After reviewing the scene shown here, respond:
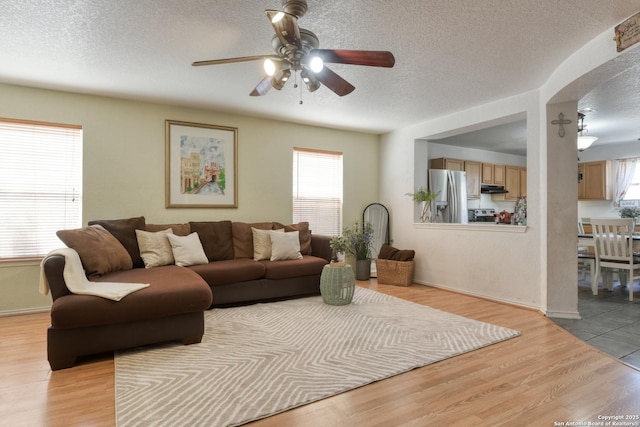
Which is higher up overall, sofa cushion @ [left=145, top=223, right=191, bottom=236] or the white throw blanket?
sofa cushion @ [left=145, top=223, right=191, bottom=236]

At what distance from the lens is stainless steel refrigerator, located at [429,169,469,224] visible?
5695 millimetres

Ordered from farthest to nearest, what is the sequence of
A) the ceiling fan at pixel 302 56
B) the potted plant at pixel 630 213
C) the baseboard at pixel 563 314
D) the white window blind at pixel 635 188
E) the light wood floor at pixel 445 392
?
the white window blind at pixel 635 188 → the potted plant at pixel 630 213 → the baseboard at pixel 563 314 → the ceiling fan at pixel 302 56 → the light wood floor at pixel 445 392

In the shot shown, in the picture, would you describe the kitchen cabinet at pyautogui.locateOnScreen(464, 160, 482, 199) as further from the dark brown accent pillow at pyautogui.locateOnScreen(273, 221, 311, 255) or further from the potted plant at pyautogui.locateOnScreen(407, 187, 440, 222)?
the dark brown accent pillow at pyautogui.locateOnScreen(273, 221, 311, 255)

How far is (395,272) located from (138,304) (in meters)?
3.58

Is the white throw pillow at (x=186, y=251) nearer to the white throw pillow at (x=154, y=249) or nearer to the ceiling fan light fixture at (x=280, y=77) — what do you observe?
the white throw pillow at (x=154, y=249)

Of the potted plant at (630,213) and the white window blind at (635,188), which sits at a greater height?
the white window blind at (635,188)

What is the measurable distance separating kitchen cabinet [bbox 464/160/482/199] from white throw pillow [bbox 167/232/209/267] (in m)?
5.00

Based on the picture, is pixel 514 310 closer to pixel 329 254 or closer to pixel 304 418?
pixel 329 254

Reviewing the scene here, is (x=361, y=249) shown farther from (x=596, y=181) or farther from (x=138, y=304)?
(x=596, y=181)

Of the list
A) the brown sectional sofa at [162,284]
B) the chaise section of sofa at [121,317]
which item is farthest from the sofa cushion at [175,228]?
the chaise section of sofa at [121,317]

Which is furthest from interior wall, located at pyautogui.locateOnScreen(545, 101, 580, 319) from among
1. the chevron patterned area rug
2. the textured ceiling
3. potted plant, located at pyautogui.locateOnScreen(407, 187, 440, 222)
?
potted plant, located at pyautogui.locateOnScreen(407, 187, 440, 222)

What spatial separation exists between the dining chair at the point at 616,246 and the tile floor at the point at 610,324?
0.28 metres

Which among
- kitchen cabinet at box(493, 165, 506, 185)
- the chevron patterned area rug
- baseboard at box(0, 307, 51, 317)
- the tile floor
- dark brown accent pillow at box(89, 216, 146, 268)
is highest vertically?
kitchen cabinet at box(493, 165, 506, 185)

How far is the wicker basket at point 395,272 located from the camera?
16.5 ft
